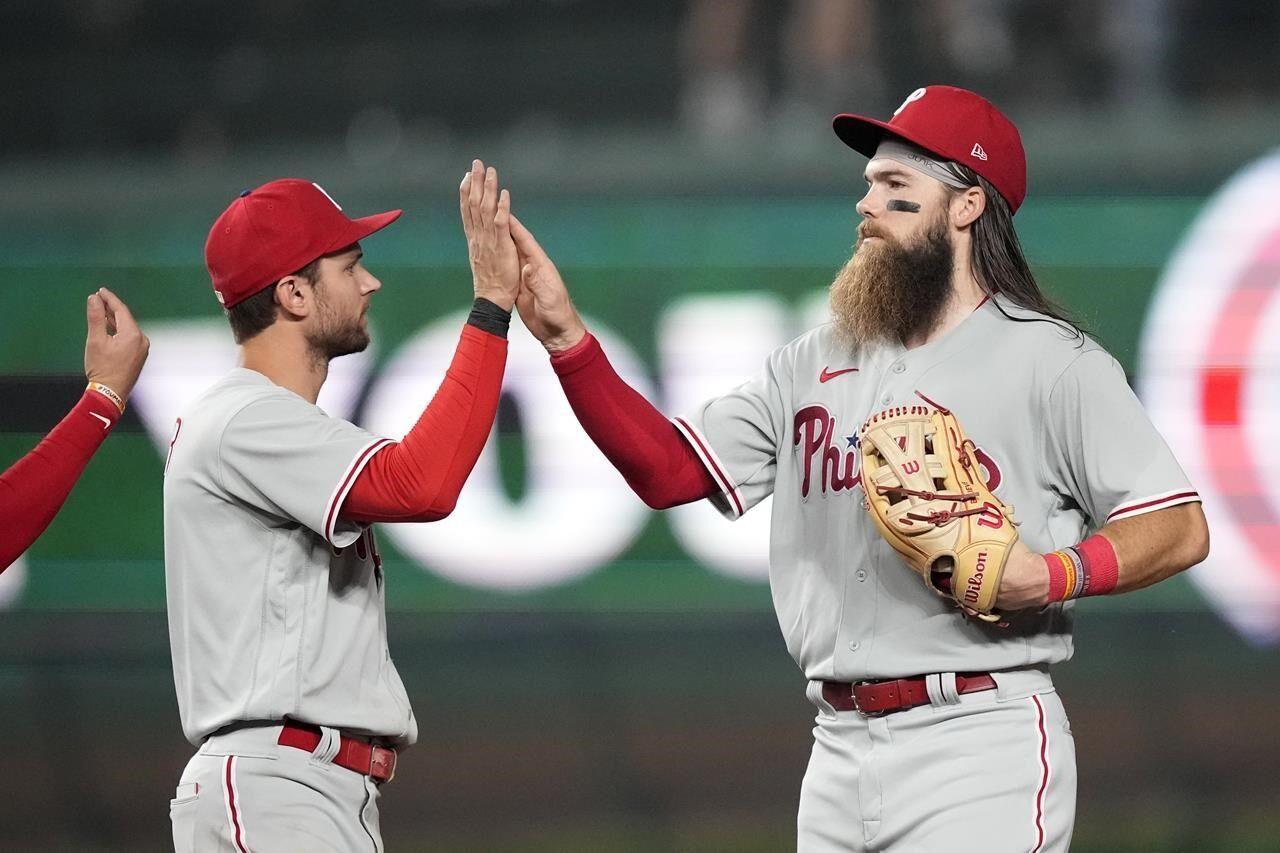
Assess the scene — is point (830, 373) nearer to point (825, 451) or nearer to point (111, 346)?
point (825, 451)

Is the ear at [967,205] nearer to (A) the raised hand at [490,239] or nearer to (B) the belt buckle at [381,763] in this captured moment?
(A) the raised hand at [490,239]

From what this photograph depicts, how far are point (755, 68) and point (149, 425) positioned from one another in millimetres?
2424

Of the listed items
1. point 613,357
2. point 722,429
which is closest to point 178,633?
point 722,429

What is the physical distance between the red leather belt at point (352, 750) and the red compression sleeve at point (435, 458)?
1.17ft

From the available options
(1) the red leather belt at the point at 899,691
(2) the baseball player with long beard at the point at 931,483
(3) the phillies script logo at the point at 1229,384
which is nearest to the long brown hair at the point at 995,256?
(2) the baseball player with long beard at the point at 931,483

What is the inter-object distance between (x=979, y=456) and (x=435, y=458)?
3.03 feet

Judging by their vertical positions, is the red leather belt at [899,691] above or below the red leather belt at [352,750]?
above

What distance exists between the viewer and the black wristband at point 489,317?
2.52 metres

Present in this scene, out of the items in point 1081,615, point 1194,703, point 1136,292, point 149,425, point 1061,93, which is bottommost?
point 1194,703

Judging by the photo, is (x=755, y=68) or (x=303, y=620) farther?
(x=755, y=68)

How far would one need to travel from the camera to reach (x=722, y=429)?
279 centimetres

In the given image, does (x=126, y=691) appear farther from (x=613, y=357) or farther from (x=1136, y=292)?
(x=1136, y=292)

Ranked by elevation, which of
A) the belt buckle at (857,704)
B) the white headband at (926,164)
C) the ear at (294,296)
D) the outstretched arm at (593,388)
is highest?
the white headband at (926,164)

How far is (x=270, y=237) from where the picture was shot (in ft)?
8.69
